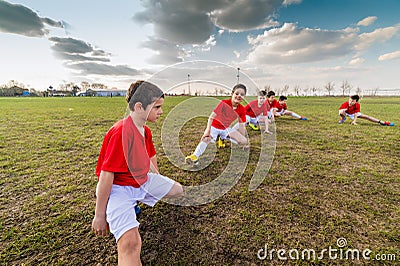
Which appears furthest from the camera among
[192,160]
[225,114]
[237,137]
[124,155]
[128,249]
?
[237,137]

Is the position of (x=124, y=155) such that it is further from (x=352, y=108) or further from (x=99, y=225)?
(x=352, y=108)

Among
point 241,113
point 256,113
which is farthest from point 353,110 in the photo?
point 241,113

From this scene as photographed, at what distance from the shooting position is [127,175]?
1.92 meters

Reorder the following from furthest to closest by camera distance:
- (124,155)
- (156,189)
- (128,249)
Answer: (156,189) → (124,155) → (128,249)

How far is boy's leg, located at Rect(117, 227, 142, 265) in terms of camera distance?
65.0 inches

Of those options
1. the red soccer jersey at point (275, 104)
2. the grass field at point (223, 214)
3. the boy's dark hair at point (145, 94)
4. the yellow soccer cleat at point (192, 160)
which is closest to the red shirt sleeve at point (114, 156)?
the boy's dark hair at point (145, 94)

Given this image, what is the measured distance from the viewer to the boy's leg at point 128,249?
1650 millimetres

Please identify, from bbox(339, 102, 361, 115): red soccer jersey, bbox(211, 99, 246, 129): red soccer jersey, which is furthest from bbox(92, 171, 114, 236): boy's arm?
bbox(339, 102, 361, 115): red soccer jersey

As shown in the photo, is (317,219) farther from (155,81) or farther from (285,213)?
(155,81)

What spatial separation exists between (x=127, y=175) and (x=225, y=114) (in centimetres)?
285

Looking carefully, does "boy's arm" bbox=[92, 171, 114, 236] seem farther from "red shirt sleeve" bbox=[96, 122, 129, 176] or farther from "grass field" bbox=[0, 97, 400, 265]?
"grass field" bbox=[0, 97, 400, 265]

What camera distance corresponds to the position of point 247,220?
2463mm

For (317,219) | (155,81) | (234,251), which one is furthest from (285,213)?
(155,81)

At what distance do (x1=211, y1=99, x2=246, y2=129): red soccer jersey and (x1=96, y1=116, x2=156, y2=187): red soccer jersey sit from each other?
240 centimetres
